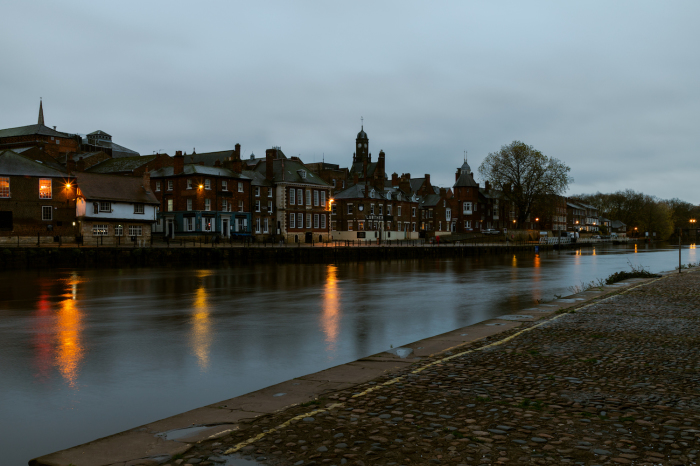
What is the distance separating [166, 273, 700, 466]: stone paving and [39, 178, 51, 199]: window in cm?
5920

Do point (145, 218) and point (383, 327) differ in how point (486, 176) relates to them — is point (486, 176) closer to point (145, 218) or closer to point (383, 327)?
point (145, 218)

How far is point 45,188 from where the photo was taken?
5934cm

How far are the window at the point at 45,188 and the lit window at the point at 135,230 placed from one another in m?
9.14

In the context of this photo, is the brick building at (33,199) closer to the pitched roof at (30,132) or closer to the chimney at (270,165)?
the chimney at (270,165)

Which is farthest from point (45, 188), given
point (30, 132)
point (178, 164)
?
point (30, 132)

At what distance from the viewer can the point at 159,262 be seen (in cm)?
5294

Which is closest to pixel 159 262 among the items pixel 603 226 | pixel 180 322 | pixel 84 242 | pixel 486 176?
pixel 84 242

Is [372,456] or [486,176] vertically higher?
[486,176]

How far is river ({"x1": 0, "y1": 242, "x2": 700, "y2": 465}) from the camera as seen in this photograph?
913 cm

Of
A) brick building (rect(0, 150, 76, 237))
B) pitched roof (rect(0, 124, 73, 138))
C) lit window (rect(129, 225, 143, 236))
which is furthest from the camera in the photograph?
pitched roof (rect(0, 124, 73, 138))

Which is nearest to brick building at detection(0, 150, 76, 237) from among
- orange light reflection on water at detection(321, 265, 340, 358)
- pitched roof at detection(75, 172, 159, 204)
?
pitched roof at detection(75, 172, 159, 204)

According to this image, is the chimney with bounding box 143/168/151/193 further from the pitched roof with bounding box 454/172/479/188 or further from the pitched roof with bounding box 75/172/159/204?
the pitched roof with bounding box 454/172/479/188

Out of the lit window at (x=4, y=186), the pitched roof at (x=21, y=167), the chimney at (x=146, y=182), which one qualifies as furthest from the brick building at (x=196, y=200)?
the lit window at (x=4, y=186)

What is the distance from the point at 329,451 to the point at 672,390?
4964 millimetres
